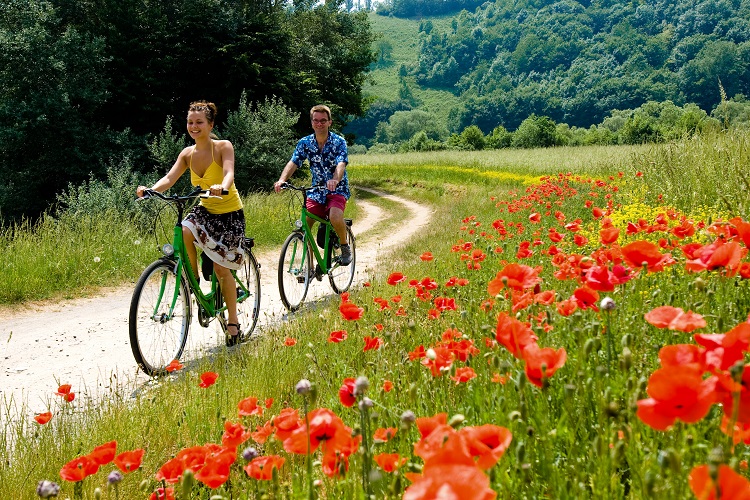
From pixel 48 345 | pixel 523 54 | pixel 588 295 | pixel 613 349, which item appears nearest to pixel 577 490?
pixel 588 295

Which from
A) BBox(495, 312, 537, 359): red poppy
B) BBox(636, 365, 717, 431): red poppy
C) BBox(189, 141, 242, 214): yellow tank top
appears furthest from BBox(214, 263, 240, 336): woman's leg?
BBox(636, 365, 717, 431): red poppy

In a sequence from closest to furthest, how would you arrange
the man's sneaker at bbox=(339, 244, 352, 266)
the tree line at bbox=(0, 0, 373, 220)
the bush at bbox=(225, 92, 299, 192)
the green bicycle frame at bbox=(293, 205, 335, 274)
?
1. the green bicycle frame at bbox=(293, 205, 335, 274)
2. the man's sneaker at bbox=(339, 244, 352, 266)
3. the tree line at bbox=(0, 0, 373, 220)
4. the bush at bbox=(225, 92, 299, 192)

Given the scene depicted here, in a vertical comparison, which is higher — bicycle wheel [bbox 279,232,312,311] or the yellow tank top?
the yellow tank top

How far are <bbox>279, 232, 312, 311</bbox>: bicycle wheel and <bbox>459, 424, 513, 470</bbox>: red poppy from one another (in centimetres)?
546

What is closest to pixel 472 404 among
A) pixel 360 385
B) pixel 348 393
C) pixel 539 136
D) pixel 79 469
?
pixel 348 393

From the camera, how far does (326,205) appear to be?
7.00m

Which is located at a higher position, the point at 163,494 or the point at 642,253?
the point at 642,253

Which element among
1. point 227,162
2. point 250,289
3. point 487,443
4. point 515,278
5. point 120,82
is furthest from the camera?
point 120,82

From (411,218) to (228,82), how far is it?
371 inches

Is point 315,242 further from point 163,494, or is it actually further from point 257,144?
point 257,144

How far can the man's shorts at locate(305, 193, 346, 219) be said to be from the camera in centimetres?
685

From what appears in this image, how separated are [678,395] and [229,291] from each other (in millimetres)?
4622

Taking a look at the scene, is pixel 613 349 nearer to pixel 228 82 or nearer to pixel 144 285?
pixel 144 285

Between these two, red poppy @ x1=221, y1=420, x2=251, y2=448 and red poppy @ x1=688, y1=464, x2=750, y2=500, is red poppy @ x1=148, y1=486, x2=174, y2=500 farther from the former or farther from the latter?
red poppy @ x1=688, y1=464, x2=750, y2=500
